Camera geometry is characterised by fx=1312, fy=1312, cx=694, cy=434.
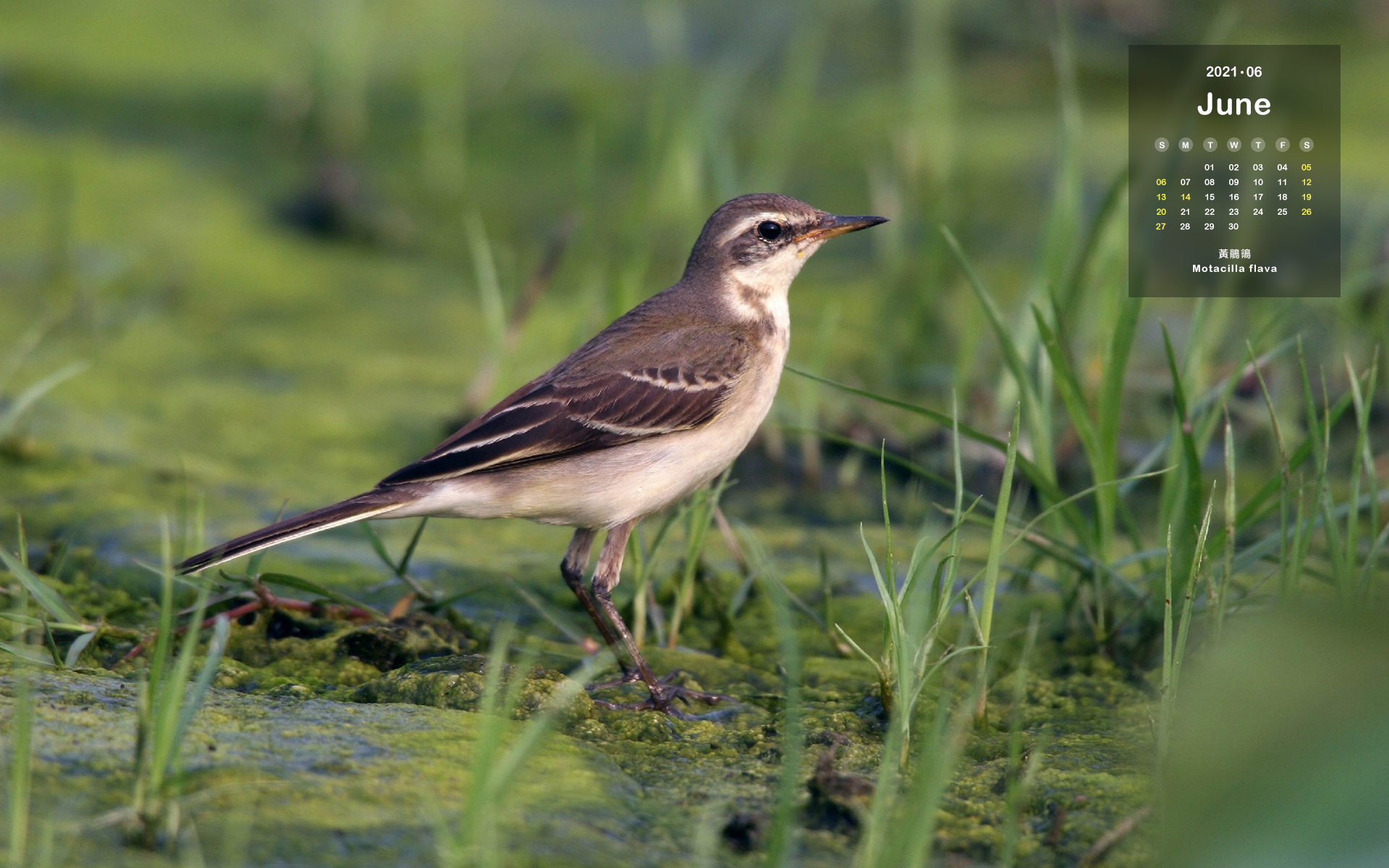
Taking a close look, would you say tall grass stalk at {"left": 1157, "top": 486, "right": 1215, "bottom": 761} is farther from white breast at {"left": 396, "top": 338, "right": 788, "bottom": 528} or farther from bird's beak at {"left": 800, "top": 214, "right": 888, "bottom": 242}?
bird's beak at {"left": 800, "top": 214, "right": 888, "bottom": 242}

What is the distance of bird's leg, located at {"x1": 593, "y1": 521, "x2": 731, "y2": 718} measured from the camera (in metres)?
3.88

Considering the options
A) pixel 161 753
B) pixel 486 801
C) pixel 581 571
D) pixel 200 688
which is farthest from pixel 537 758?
pixel 581 571

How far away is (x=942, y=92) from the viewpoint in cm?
844

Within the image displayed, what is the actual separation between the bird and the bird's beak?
0.52 meters

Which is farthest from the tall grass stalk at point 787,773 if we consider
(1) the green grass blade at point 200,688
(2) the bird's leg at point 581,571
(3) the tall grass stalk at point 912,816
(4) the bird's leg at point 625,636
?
(1) the green grass blade at point 200,688

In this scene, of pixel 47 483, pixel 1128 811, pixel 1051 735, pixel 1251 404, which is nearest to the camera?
pixel 1128 811

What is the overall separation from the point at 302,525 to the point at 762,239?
87.5 inches

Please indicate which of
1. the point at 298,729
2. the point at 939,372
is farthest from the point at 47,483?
the point at 939,372

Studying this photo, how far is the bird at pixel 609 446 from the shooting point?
435cm

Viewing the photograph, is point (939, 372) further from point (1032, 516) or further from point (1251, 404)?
point (1251, 404)

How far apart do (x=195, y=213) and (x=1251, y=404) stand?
22.0 ft
